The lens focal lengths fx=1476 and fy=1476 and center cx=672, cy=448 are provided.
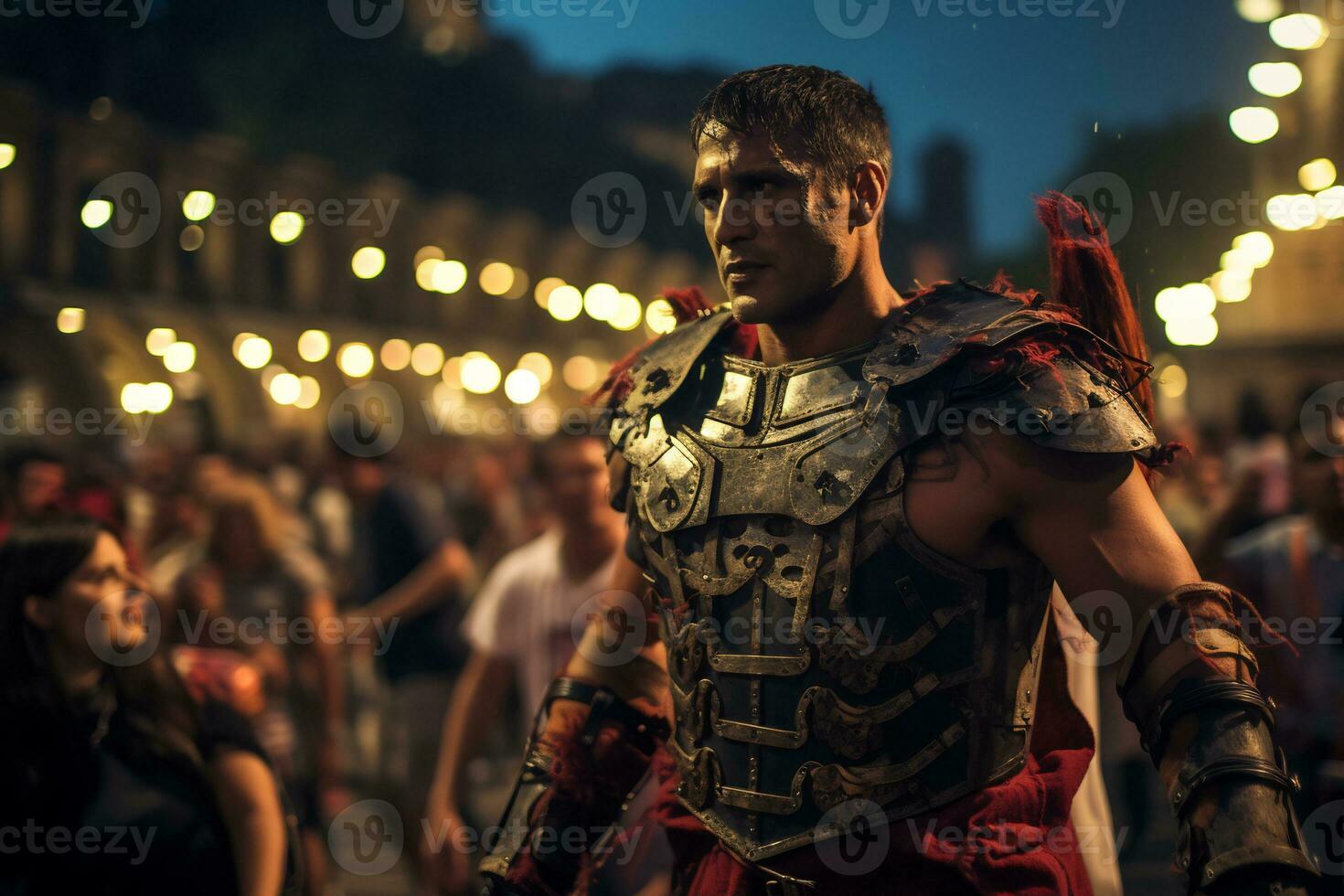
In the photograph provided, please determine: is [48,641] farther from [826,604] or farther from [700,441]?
[826,604]

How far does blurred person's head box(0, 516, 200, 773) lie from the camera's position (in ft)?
12.1

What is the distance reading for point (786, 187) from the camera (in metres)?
2.80

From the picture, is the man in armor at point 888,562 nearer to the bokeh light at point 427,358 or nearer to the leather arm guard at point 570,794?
the leather arm guard at point 570,794

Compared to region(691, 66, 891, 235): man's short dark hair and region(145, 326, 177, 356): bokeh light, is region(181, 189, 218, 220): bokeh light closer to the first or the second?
region(145, 326, 177, 356): bokeh light

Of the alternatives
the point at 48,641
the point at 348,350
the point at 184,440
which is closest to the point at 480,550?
the point at 184,440

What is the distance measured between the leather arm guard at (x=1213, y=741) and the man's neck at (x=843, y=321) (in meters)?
0.81

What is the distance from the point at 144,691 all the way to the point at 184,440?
32.3 feet

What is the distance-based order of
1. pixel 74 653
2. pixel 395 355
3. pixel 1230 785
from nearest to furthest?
pixel 1230 785 < pixel 74 653 < pixel 395 355

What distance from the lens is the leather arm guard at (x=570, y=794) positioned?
3.05m

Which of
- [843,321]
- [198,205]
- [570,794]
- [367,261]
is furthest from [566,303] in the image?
[843,321]

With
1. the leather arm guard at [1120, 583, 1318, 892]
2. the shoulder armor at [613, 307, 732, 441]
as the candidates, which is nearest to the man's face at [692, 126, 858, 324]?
the shoulder armor at [613, 307, 732, 441]

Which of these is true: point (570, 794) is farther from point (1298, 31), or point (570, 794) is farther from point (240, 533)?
point (240, 533)

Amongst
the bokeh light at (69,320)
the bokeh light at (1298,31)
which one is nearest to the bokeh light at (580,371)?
the bokeh light at (69,320)

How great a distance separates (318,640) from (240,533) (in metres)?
0.59
